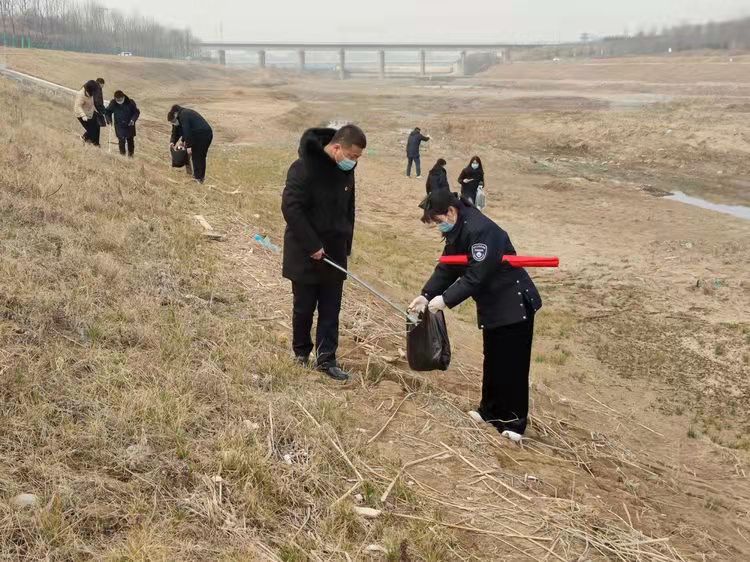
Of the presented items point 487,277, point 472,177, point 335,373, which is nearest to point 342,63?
point 472,177

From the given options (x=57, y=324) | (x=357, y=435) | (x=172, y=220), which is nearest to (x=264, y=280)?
(x=172, y=220)

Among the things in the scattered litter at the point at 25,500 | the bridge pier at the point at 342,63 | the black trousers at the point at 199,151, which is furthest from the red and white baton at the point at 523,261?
the bridge pier at the point at 342,63

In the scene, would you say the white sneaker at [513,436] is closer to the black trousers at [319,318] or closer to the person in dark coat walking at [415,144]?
the black trousers at [319,318]

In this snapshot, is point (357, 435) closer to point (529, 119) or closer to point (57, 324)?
point (57, 324)

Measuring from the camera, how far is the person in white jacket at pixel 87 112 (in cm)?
1185

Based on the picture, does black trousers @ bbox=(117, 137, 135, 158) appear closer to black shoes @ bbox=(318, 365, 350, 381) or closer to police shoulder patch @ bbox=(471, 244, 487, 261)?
black shoes @ bbox=(318, 365, 350, 381)

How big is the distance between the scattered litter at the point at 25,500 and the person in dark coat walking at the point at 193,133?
894cm

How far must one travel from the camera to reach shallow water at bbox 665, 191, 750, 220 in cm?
1694

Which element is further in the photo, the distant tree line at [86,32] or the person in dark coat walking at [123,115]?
the distant tree line at [86,32]

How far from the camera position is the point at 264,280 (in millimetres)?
7012

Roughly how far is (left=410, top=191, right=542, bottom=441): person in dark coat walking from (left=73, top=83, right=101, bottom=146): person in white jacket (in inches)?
379

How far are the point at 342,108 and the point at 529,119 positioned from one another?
62.3 ft

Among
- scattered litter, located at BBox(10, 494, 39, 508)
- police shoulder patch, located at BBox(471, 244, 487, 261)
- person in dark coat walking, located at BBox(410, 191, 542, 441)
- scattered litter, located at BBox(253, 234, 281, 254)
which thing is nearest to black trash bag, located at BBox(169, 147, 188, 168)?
scattered litter, located at BBox(253, 234, 281, 254)

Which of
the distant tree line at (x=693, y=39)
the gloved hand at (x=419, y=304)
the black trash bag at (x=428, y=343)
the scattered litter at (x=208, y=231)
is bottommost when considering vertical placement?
the black trash bag at (x=428, y=343)
